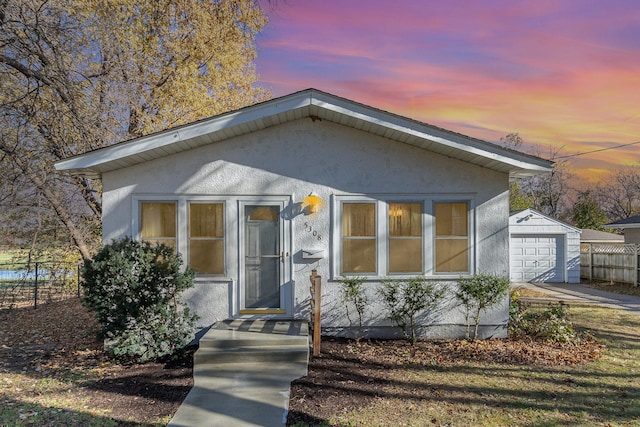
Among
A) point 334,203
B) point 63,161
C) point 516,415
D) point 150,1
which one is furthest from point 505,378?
point 150,1

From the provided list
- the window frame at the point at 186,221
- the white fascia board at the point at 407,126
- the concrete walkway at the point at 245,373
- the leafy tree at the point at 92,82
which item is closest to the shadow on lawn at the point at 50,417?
the concrete walkway at the point at 245,373

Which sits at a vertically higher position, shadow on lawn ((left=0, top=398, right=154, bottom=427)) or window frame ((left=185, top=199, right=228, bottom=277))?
window frame ((left=185, top=199, right=228, bottom=277))

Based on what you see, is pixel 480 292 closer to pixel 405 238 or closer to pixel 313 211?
pixel 405 238

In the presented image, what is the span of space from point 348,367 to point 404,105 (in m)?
12.3

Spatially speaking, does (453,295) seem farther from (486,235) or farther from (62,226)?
(62,226)

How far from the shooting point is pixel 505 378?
5.54 meters

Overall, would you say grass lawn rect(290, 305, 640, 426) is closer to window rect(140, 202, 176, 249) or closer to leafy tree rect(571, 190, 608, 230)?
window rect(140, 202, 176, 249)

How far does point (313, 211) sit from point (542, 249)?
1334 cm

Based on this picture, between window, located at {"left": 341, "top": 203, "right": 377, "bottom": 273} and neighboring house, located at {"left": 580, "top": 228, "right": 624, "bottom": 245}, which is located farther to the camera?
neighboring house, located at {"left": 580, "top": 228, "right": 624, "bottom": 245}

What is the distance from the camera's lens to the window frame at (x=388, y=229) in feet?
24.0

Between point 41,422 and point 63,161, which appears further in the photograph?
point 63,161

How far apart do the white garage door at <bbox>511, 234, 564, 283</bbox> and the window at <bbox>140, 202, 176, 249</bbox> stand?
14134 mm

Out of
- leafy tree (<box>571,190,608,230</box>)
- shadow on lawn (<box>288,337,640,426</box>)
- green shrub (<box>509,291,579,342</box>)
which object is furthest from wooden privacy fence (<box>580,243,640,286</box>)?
shadow on lawn (<box>288,337,640,426</box>)

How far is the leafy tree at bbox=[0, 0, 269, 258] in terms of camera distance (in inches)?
365
